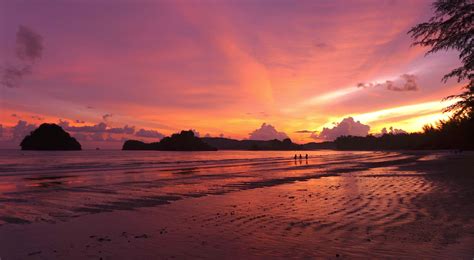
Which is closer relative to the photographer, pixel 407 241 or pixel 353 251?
pixel 353 251

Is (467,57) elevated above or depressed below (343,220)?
above

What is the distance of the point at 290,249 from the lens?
24.8ft

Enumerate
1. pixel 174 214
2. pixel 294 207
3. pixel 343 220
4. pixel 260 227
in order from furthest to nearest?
1. pixel 294 207
2. pixel 174 214
3. pixel 343 220
4. pixel 260 227

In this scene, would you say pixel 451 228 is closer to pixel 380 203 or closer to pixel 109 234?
pixel 380 203

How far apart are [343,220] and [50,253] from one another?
26.7ft

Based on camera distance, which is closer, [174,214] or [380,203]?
[174,214]

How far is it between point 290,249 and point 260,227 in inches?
96.3

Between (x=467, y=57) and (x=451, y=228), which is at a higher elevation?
(x=467, y=57)

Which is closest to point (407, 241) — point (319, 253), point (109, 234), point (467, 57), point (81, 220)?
point (319, 253)

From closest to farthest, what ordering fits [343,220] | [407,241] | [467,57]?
[407,241] < [343,220] < [467,57]

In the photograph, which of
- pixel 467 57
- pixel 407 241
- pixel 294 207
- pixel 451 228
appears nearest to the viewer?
pixel 407 241

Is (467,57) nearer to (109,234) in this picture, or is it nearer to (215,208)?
(215,208)

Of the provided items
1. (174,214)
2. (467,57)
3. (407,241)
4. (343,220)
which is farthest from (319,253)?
(467,57)

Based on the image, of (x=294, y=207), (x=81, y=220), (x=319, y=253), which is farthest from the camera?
(x=294, y=207)
